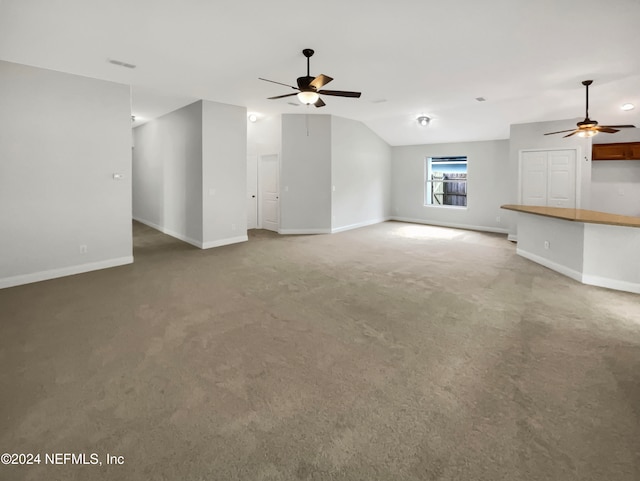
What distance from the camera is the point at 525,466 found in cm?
164

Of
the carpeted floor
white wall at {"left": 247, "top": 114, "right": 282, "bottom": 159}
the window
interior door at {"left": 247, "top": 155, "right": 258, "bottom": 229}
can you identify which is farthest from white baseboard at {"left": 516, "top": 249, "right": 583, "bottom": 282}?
interior door at {"left": 247, "top": 155, "right": 258, "bottom": 229}

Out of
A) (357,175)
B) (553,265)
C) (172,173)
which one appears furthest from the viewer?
(357,175)

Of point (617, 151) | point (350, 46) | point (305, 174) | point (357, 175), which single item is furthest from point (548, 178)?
point (350, 46)

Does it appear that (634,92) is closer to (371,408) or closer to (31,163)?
(371,408)

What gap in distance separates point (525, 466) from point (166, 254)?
232 inches

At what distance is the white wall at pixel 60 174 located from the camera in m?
4.36

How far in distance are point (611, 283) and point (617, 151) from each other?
4.73 meters

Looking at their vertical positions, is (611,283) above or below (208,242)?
below

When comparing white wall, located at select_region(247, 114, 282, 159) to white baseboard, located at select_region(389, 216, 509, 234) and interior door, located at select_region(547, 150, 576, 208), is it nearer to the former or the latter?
white baseboard, located at select_region(389, 216, 509, 234)

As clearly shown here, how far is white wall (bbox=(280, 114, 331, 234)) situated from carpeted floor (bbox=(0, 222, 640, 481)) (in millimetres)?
3894

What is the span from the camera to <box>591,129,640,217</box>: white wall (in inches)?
295

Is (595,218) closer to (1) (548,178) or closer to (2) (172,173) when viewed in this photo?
(1) (548,178)

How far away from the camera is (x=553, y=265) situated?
17.2ft

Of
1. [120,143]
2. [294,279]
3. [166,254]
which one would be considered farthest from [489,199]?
[120,143]
